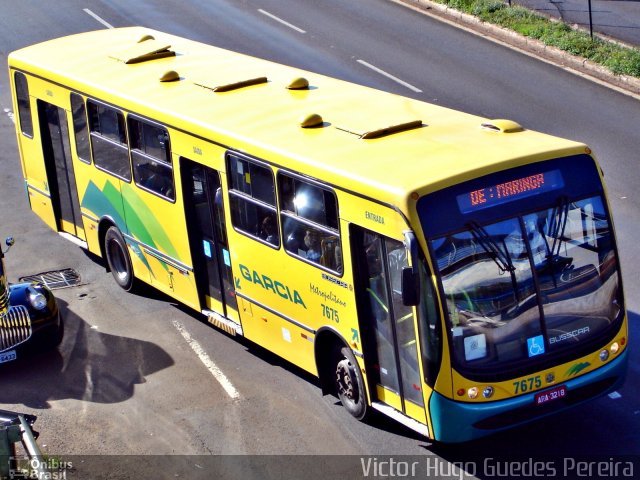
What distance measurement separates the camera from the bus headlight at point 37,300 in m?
12.6

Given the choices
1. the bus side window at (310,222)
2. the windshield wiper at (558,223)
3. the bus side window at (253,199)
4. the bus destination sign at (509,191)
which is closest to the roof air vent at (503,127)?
the bus destination sign at (509,191)

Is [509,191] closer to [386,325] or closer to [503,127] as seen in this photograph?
[503,127]

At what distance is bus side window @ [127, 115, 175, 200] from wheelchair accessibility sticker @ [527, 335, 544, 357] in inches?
210

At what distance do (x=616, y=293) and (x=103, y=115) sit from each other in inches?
295

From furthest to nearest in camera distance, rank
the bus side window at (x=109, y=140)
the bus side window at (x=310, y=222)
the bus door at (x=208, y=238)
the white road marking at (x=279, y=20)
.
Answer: the white road marking at (x=279, y=20)
the bus side window at (x=109, y=140)
the bus door at (x=208, y=238)
the bus side window at (x=310, y=222)

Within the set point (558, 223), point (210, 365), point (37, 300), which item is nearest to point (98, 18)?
point (37, 300)

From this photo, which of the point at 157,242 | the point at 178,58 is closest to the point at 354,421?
the point at 157,242

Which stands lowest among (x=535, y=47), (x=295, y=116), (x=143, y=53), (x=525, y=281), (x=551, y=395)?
(x=535, y=47)

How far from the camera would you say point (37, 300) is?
12625mm

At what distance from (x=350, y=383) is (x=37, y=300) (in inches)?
170

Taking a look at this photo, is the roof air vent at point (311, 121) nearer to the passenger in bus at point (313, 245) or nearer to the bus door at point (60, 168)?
the passenger in bus at point (313, 245)

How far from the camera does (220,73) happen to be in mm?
13734

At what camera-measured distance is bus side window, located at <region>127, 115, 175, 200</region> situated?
12820 mm

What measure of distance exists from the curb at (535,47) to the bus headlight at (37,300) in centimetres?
1343
